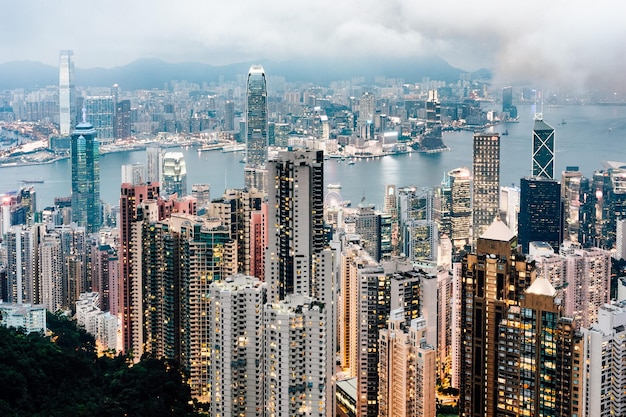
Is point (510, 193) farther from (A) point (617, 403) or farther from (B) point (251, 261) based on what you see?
(A) point (617, 403)

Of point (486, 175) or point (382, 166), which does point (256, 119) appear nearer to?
point (382, 166)

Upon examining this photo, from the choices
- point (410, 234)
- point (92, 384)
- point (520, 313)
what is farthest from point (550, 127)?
point (92, 384)

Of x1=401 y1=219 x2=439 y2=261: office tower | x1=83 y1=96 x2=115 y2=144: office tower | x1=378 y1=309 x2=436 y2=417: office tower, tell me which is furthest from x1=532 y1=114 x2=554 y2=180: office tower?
x1=83 y1=96 x2=115 y2=144: office tower

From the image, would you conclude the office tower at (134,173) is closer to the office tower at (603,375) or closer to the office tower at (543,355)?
the office tower at (543,355)

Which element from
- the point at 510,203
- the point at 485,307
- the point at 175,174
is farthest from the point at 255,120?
the point at 485,307

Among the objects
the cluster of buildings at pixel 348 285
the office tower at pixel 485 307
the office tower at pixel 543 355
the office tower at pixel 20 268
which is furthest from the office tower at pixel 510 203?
the office tower at pixel 20 268

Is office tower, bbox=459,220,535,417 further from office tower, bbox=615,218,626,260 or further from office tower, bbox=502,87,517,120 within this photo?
office tower, bbox=615,218,626,260
